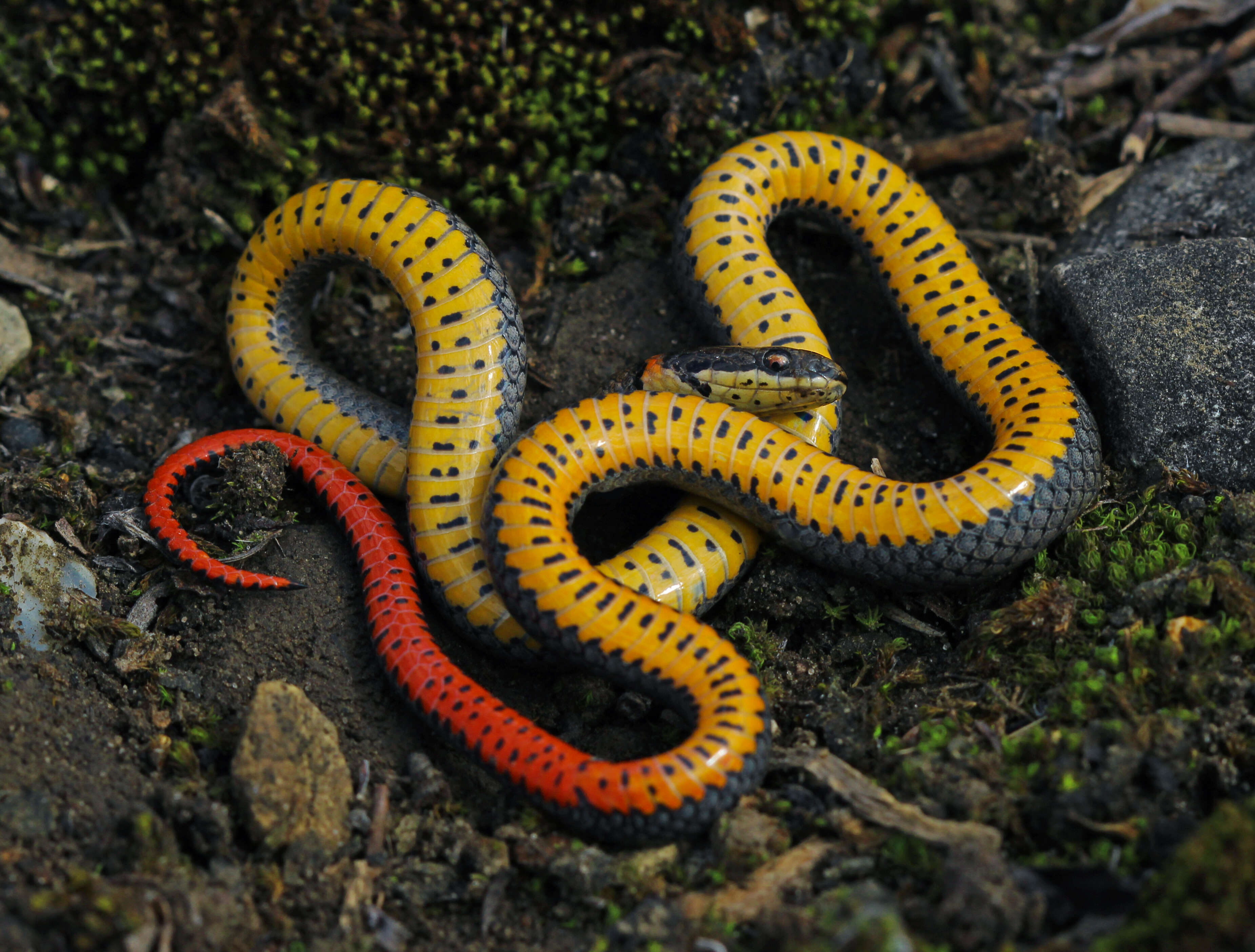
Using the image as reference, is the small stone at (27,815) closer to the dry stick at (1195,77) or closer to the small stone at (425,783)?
the small stone at (425,783)

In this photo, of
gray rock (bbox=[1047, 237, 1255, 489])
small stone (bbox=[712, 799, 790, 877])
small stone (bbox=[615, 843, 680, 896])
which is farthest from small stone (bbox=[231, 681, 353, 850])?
gray rock (bbox=[1047, 237, 1255, 489])

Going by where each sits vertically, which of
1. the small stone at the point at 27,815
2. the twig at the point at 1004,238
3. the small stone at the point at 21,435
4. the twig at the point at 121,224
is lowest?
the small stone at the point at 27,815

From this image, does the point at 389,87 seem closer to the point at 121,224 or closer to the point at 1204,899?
the point at 121,224

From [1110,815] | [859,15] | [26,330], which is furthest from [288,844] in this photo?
[859,15]

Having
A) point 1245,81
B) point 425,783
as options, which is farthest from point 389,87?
point 1245,81

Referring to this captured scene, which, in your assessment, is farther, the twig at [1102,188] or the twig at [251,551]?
the twig at [1102,188]

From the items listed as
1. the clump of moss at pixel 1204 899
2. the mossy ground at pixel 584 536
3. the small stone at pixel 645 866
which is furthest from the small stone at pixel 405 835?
the clump of moss at pixel 1204 899
